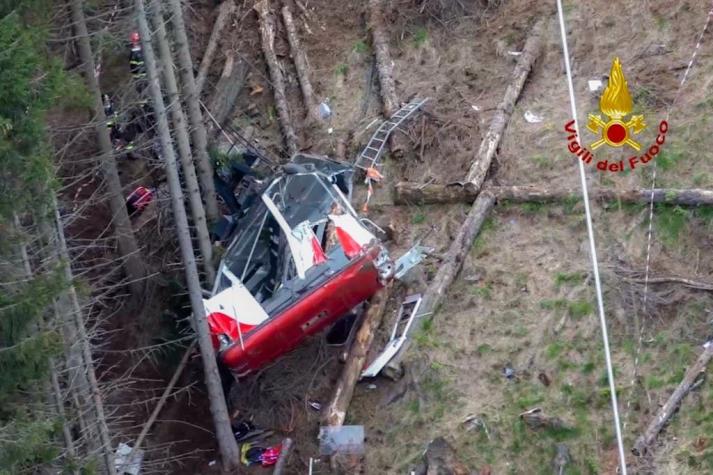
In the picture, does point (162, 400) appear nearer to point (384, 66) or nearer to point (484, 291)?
point (484, 291)

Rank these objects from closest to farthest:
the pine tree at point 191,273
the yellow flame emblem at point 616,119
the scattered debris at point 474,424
→ the scattered debris at point 474,424 < the pine tree at point 191,273 < the yellow flame emblem at point 616,119

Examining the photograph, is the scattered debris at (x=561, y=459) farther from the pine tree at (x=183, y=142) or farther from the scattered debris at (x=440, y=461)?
the pine tree at (x=183, y=142)

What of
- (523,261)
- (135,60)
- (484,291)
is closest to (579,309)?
(523,261)

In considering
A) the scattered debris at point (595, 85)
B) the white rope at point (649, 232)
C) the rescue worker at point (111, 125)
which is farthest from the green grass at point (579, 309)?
the rescue worker at point (111, 125)

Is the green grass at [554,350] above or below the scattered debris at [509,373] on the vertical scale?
above

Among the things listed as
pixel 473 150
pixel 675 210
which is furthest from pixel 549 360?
pixel 473 150

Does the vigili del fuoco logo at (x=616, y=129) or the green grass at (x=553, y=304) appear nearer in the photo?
the green grass at (x=553, y=304)

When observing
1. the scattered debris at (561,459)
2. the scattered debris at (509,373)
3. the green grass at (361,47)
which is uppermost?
the green grass at (361,47)
